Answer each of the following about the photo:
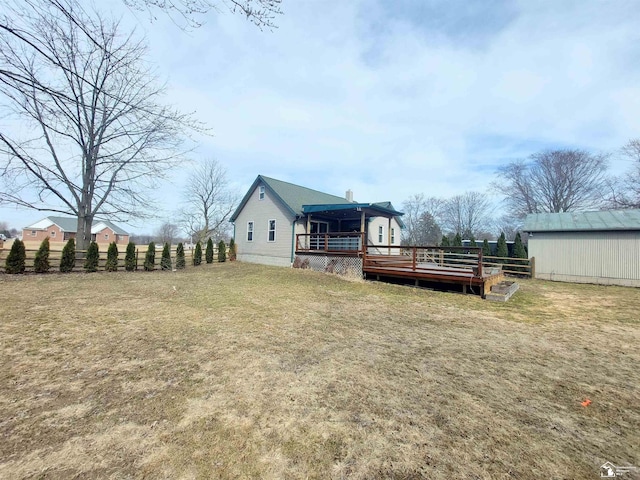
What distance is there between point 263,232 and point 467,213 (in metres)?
33.3

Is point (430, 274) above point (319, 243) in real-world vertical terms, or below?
below

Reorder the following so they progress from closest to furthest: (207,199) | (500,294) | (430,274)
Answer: (500,294) < (430,274) < (207,199)

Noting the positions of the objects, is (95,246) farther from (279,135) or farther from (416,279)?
(416,279)

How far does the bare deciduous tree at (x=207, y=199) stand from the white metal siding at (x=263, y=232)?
15.9m

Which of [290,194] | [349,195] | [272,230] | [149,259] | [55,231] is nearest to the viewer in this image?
[149,259]

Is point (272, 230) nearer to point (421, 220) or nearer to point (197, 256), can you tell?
point (197, 256)

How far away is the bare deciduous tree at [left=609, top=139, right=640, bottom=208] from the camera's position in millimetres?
21312

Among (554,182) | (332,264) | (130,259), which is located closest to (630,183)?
(554,182)

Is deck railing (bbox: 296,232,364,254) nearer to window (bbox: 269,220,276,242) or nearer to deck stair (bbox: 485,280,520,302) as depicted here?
window (bbox: 269,220,276,242)

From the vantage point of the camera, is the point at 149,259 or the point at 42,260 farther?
the point at 149,259

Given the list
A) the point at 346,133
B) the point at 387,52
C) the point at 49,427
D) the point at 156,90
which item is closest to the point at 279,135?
the point at 346,133

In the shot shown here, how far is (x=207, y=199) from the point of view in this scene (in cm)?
3425

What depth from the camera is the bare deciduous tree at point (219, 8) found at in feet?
10.6

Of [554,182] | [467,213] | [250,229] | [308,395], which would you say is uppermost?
[554,182]
